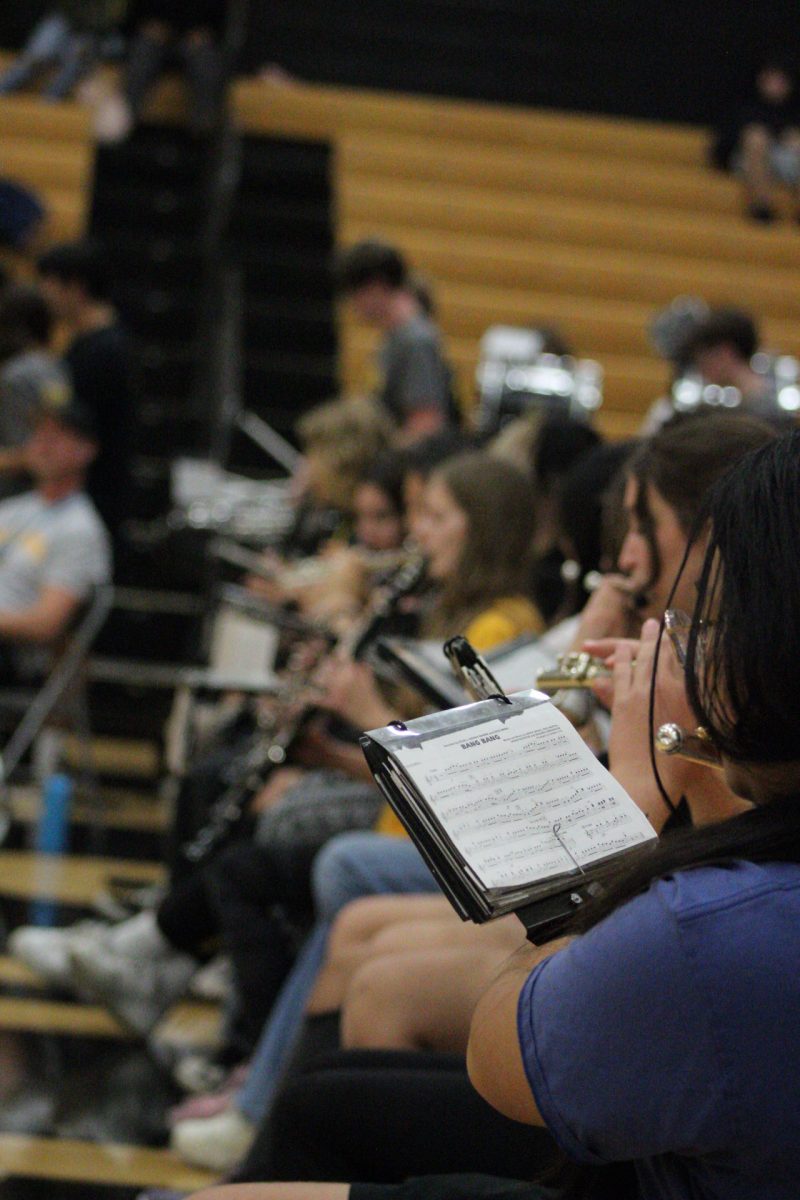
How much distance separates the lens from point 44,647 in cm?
430

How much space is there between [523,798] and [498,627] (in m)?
1.52

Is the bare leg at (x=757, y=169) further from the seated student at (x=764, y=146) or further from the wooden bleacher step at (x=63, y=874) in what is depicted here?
the wooden bleacher step at (x=63, y=874)

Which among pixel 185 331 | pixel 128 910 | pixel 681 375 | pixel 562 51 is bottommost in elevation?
pixel 128 910

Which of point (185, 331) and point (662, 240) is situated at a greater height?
point (662, 240)

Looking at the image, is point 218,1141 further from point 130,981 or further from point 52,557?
point 52,557

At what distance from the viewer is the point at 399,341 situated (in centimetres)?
448

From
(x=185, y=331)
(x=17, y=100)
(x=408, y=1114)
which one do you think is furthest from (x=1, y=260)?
(x=408, y=1114)

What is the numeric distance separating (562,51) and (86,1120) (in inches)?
248

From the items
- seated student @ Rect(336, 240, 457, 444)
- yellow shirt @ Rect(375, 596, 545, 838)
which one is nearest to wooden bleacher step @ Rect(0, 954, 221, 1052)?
yellow shirt @ Rect(375, 596, 545, 838)

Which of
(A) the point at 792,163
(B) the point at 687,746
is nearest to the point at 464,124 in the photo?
(A) the point at 792,163

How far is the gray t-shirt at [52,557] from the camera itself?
13.7 ft

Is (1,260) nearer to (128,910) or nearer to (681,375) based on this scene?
(681,375)

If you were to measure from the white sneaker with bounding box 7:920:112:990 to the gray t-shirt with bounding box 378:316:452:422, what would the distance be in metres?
1.84

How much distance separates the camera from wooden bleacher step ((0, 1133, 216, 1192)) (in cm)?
232
